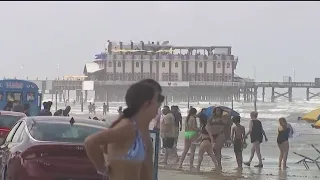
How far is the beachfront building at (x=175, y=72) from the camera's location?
129250 mm

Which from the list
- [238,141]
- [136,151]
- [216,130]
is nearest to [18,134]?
[136,151]

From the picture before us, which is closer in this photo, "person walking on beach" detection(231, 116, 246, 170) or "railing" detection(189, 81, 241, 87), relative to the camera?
"person walking on beach" detection(231, 116, 246, 170)

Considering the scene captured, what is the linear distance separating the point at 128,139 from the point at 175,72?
12768cm

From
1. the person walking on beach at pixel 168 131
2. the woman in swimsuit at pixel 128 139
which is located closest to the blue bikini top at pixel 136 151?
the woman in swimsuit at pixel 128 139

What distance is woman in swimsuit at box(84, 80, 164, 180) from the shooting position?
159 inches

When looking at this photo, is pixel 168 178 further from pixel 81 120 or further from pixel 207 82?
pixel 207 82

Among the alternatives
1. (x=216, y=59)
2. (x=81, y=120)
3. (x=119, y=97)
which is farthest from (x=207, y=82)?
(x=81, y=120)

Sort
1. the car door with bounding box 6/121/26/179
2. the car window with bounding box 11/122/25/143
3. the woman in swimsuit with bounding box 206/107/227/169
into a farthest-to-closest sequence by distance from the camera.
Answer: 1. the woman in swimsuit with bounding box 206/107/227/169
2. the car window with bounding box 11/122/25/143
3. the car door with bounding box 6/121/26/179

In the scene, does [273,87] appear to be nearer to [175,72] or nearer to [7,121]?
[175,72]

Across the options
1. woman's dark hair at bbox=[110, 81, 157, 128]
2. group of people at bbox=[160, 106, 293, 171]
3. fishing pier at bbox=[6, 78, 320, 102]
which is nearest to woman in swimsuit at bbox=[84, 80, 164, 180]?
woman's dark hair at bbox=[110, 81, 157, 128]

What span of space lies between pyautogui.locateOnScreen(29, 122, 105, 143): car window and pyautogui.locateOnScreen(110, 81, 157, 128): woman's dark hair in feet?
9.35

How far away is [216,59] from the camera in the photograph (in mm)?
128625

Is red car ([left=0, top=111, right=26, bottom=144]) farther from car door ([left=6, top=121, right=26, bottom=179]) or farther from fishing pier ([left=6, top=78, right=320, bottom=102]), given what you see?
fishing pier ([left=6, top=78, right=320, bottom=102])

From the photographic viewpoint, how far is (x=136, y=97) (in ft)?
13.5
